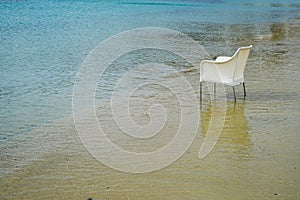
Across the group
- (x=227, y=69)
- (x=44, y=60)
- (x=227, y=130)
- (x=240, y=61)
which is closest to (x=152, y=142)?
(x=227, y=130)

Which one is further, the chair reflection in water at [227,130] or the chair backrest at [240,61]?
the chair backrest at [240,61]

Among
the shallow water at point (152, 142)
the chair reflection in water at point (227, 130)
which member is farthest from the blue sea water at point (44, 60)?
the chair reflection in water at point (227, 130)

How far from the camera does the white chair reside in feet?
28.0

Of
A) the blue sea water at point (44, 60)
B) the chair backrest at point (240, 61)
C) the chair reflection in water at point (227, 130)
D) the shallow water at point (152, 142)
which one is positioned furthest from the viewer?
the blue sea water at point (44, 60)

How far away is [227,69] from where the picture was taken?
8.66 m

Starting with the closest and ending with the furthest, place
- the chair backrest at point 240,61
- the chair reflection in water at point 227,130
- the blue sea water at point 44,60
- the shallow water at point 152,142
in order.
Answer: the shallow water at point 152,142
the chair reflection in water at point 227,130
the chair backrest at point 240,61
the blue sea water at point 44,60

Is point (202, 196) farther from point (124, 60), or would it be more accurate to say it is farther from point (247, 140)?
point (124, 60)

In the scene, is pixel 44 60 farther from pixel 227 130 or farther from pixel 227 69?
pixel 227 130

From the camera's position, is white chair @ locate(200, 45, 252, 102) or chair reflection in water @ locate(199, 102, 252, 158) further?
white chair @ locate(200, 45, 252, 102)

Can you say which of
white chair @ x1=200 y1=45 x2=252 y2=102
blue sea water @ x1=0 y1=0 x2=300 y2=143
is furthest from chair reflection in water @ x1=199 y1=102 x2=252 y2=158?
blue sea water @ x1=0 y1=0 x2=300 y2=143

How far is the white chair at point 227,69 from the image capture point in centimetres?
853

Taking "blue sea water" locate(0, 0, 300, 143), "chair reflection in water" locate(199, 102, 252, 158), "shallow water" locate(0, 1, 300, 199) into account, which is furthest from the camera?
"blue sea water" locate(0, 0, 300, 143)

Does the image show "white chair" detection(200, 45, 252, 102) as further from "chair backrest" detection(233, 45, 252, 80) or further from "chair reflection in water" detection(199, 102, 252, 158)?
"chair reflection in water" detection(199, 102, 252, 158)

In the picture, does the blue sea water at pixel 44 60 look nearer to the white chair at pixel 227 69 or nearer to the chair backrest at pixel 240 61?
the white chair at pixel 227 69
